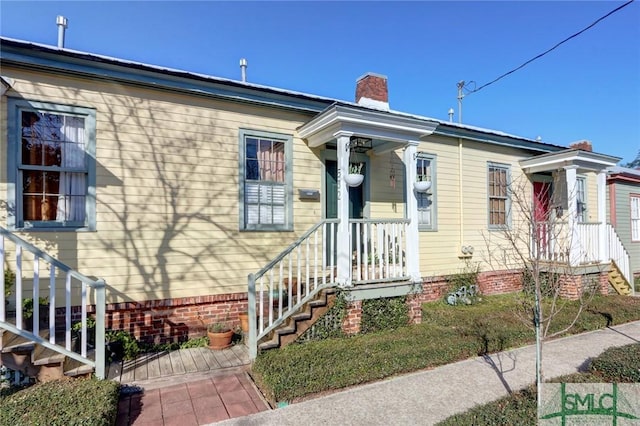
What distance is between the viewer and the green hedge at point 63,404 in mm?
2912

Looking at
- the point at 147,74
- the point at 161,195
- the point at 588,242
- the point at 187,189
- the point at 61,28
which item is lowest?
the point at 588,242

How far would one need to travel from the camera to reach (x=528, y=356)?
4957 mm

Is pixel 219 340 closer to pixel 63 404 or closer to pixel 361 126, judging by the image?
pixel 63 404

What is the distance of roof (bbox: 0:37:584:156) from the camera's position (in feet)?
14.9

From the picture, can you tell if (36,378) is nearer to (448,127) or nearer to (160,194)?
(160,194)

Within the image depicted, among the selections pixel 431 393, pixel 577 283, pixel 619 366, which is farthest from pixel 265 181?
pixel 577 283

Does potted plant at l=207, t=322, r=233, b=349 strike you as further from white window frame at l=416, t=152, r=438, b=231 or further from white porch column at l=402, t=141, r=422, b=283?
white window frame at l=416, t=152, r=438, b=231

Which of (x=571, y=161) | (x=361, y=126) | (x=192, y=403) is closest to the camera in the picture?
(x=192, y=403)

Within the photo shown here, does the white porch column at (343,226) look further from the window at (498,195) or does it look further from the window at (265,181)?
the window at (498,195)

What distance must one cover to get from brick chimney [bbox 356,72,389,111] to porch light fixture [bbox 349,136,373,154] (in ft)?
4.15

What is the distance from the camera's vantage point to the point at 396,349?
471 cm

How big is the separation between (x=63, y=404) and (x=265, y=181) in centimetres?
409

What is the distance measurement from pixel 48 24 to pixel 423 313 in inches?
339

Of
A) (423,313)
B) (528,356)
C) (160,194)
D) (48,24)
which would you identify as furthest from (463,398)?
(48,24)
